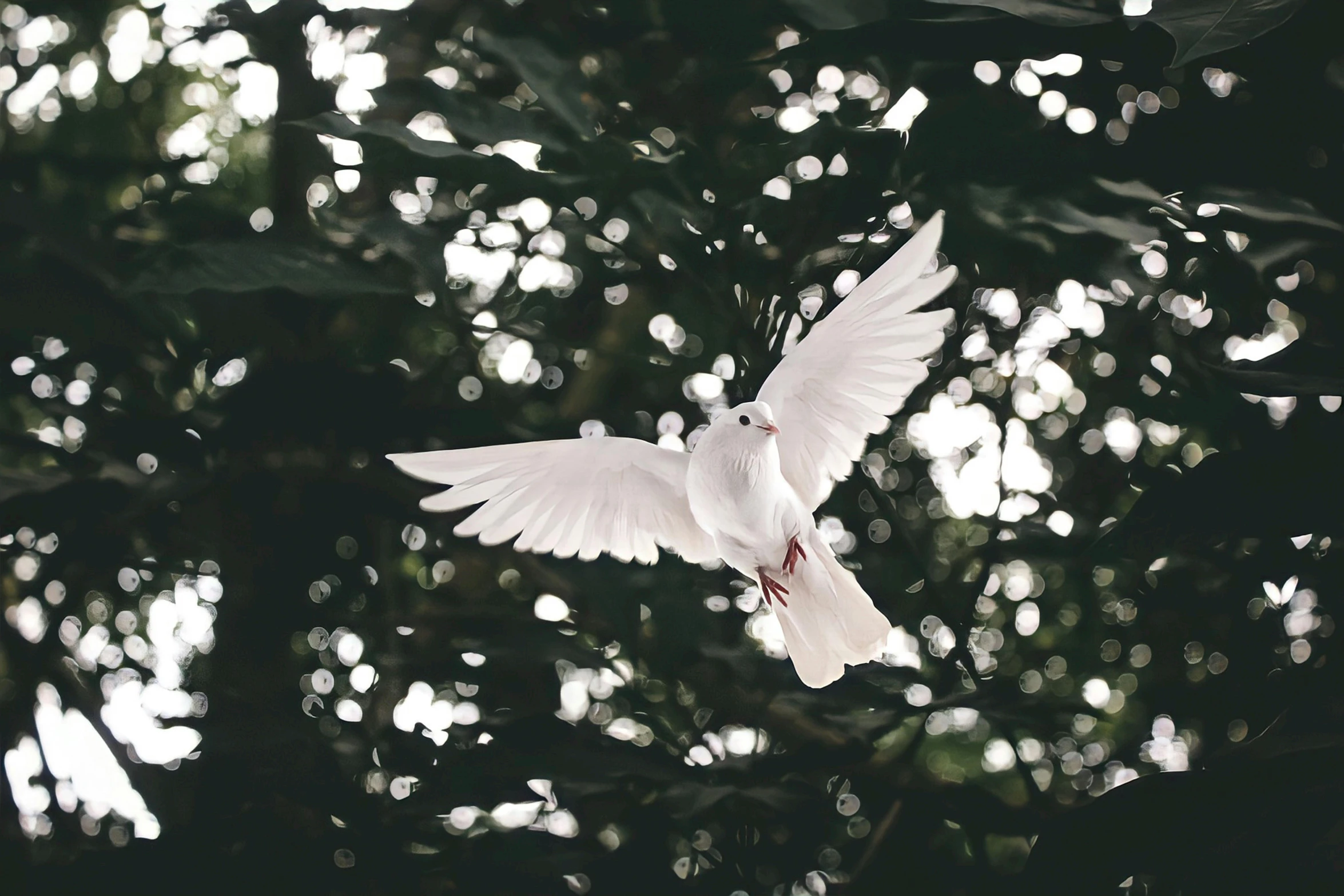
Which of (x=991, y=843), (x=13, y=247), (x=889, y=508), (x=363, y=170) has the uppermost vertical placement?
(x=363, y=170)

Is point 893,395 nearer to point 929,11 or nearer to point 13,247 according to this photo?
point 929,11

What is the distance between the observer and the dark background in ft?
4.25

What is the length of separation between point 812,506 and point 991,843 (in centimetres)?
71

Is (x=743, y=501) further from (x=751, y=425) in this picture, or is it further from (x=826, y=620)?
(x=826, y=620)

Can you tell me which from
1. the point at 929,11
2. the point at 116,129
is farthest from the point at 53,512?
the point at 929,11

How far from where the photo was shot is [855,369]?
0.94m

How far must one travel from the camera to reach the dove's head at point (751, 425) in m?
0.91

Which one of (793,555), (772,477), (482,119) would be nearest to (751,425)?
(772,477)

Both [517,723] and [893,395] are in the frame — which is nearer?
[893,395]

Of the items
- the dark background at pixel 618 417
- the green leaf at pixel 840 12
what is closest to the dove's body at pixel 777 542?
the dark background at pixel 618 417

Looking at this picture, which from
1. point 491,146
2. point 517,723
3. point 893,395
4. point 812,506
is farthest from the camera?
point 517,723

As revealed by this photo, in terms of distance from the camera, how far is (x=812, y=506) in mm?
1084

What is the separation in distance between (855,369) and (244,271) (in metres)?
0.73

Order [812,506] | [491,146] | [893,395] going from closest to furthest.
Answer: [893,395] → [812,506] → [491,146]
